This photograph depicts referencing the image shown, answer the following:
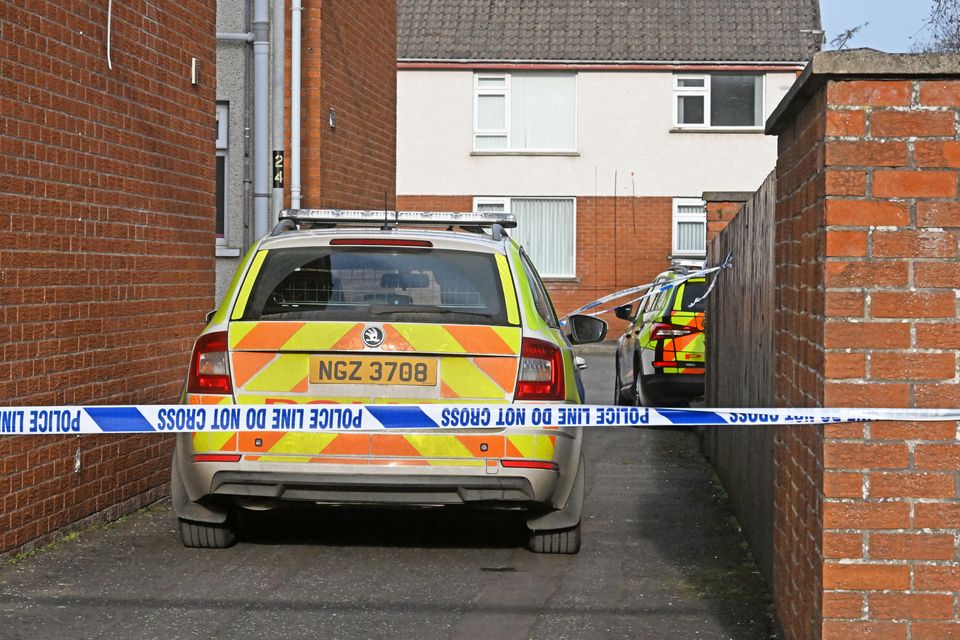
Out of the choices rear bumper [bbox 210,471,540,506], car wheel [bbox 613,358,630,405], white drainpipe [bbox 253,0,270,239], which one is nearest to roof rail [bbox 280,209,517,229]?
rear bumper [bbox 210,471,540,506]

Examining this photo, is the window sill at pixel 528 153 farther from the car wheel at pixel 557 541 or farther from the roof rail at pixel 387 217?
the car wheel at pixel 557 541

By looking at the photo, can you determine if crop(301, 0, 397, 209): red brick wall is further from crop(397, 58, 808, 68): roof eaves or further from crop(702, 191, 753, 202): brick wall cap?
crop(397, 58, 808, 68): roof eaves

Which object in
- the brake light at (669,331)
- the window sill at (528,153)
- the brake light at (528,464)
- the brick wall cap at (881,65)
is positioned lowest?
the brake light at (528,464)

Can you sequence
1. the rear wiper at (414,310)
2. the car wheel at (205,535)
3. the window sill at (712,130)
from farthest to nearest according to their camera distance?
the window sill at (712,130) → the car wheel at (205,535) → the rear wiper at (414,310)

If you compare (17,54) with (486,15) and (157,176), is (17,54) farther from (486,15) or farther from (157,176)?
(486,15)

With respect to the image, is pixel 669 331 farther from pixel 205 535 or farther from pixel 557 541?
pixel 205 535

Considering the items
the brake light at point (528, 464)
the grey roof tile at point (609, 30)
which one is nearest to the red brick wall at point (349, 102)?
the brake light at point (528, 464)

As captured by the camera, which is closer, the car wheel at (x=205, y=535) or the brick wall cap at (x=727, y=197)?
the car wheel at (x=205, y=535)

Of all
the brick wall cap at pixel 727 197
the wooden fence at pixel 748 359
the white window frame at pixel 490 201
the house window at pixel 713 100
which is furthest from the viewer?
the white window frame at pixel 490 201

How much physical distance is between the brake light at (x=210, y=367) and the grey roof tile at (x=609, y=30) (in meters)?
24.7

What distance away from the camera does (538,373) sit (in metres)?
7.14

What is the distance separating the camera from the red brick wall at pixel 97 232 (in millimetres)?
7340

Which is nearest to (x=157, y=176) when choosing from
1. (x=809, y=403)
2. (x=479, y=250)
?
(x=479, y=250)

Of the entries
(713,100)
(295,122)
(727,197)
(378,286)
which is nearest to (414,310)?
(378,286)
